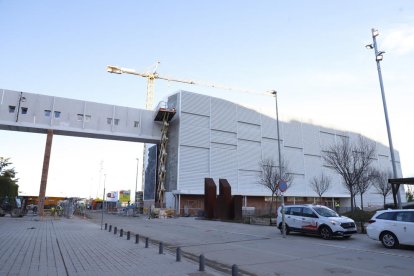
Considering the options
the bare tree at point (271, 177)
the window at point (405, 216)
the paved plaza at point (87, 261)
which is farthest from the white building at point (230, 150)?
the window at point (405, 216)

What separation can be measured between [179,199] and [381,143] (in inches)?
2432

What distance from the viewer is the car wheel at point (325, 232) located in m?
16.0

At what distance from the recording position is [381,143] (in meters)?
84.7

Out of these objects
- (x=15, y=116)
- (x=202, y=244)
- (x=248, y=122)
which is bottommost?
(x=202, y=244)

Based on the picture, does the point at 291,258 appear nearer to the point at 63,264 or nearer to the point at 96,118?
the point at 63,264

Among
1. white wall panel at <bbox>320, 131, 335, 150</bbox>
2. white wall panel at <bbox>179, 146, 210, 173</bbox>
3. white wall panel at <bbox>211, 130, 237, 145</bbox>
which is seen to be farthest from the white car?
white wall panel at <bbox>320, 131, 335, 150</bbox>

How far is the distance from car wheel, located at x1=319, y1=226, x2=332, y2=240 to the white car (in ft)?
8.41

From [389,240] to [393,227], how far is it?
1.96 feet

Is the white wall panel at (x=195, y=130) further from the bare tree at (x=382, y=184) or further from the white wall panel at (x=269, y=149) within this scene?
the bare tree at (x=382, y=184)

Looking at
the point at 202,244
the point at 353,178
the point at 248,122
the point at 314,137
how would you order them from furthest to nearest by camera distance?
1. the point at 314,137
2. the point at 248,122
3. the point at 353,178
4. the point at 202,244

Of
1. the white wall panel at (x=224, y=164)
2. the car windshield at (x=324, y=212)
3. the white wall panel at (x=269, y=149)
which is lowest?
the car windshield at (x=324, y=212)

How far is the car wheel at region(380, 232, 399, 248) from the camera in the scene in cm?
1280

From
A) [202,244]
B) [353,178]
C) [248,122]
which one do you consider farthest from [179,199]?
[202,244]

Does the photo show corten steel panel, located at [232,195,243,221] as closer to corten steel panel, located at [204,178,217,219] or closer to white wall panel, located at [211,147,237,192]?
corten steel panel, located at [204,178,217,219]
